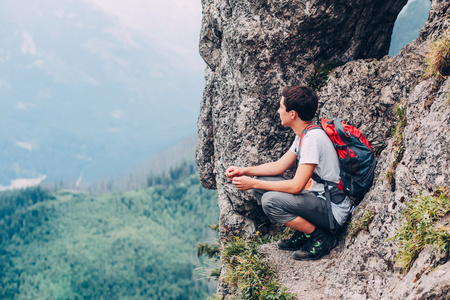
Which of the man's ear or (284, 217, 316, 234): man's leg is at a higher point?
the man's ear

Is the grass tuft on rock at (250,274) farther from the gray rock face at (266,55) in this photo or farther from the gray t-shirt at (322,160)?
the gray t-shirt at (322,160)

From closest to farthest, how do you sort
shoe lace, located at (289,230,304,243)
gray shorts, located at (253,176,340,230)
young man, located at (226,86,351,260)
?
young man, located at (226,86,351,260)
gray shorts, located at (253,176,340,230)
shoe lace, located at (289,230,304,243)

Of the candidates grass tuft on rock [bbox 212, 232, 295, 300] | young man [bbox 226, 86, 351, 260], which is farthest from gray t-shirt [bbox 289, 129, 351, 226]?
grass tuft on rock [bbox 212, 232, 295, 300]

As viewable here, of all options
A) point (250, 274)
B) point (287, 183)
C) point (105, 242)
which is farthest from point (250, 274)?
point (105, 242)

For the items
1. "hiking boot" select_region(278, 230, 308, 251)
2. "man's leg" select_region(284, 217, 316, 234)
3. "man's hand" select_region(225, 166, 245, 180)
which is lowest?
"hiking boot" select_region(278, 230, 308, 251)

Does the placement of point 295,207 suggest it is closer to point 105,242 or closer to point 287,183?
point 287,183

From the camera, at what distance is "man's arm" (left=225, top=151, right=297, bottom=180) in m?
7.21

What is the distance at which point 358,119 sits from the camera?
8.12 m

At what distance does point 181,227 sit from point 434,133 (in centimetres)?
17570

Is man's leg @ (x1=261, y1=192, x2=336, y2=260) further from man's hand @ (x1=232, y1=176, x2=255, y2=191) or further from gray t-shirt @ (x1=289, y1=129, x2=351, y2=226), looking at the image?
man's hand @ (x1=232, y1=176, x2=255, y2=191)

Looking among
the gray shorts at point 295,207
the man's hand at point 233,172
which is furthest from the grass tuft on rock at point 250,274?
the man's hand at point 233,172

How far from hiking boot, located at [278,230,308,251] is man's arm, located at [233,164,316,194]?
1585 mm

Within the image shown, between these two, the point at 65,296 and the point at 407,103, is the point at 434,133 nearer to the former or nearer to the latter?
the point at 407,103

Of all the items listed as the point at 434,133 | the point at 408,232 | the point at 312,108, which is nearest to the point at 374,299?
the point at 408,232
